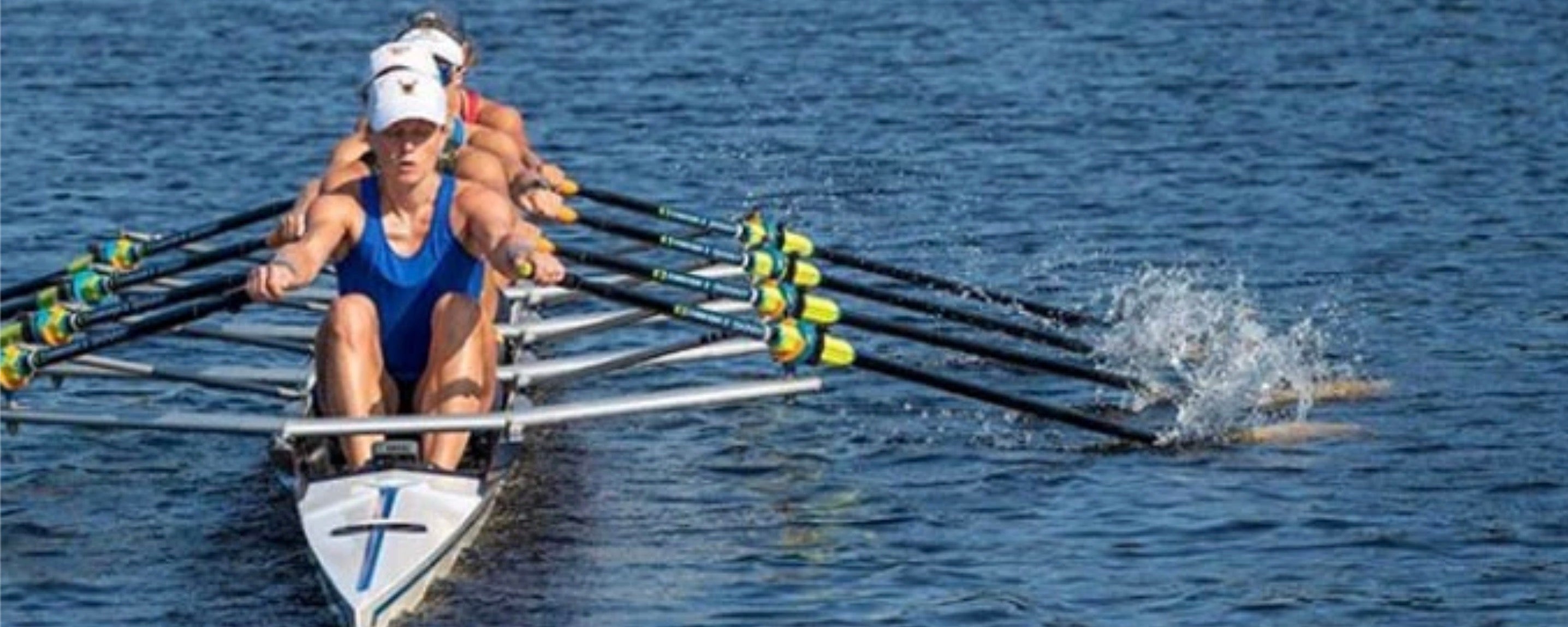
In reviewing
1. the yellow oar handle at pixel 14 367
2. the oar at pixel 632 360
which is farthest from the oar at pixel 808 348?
the yellow oar handle at pixel 14 367

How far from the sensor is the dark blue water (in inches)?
591

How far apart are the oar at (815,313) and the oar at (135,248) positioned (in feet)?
5.49

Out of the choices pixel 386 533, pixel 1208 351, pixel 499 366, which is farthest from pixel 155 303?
pixel 1208 351

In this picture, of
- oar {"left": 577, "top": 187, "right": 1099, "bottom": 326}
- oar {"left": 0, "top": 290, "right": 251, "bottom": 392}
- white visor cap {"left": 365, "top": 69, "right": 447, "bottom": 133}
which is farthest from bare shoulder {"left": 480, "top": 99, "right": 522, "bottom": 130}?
white visor cap {"left": 365, "top": 69, "right": 447, "bottom": 133}

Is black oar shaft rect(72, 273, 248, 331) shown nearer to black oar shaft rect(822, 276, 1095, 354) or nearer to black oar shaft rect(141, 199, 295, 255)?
black oar shaft rect(141, 199, 295, 255)

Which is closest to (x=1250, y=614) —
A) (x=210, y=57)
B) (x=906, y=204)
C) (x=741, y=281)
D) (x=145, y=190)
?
(x=741, y=281)

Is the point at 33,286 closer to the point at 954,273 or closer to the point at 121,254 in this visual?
the point at 121,254

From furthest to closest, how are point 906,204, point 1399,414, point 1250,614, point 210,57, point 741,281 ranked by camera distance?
point 210,57, point 906,204, point 741,281, point 1399,414, point 1250,614

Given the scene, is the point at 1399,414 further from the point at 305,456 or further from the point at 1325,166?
the point at 1325,166

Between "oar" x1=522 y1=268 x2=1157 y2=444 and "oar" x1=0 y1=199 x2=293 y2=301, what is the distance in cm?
255

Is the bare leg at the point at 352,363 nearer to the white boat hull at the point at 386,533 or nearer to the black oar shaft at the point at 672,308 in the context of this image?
the white boat hull at the point at 386,533

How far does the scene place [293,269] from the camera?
14.7m

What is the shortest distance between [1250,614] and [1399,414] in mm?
3811

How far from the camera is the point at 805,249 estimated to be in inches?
759
